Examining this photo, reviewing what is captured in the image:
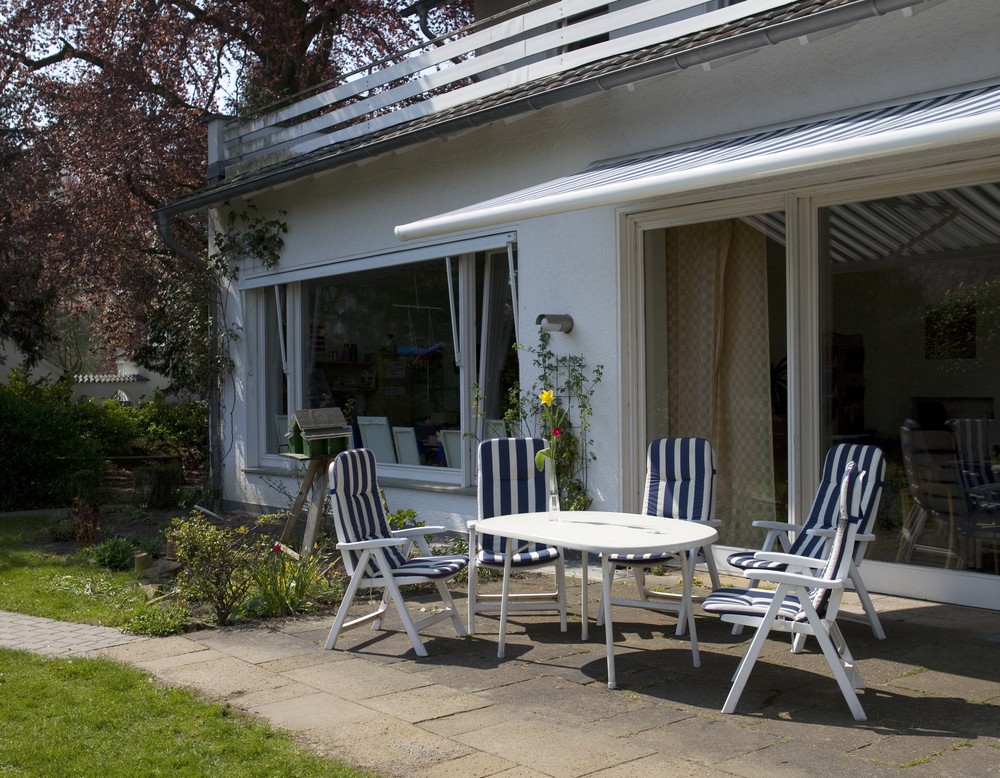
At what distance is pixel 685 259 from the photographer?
9.16 meters

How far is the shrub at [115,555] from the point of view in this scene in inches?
382

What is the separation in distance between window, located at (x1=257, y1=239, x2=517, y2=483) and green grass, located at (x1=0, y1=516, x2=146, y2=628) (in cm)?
369

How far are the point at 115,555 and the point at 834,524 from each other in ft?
21.9

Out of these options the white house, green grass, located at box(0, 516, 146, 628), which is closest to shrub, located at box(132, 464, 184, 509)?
green grass, located at box(0, 516, 146, 628)

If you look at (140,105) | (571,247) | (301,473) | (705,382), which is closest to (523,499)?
(705,382)

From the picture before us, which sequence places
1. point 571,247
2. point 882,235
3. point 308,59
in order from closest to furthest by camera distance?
point 882,235 → point 571,247 → point 308,59

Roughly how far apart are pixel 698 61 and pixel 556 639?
4471mm

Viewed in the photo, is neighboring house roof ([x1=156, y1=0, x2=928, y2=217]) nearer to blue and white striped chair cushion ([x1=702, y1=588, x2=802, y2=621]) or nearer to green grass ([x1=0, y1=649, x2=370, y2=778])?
blue and white striped chair cushion ([x1=702, y1=588, x2=802, y2=621])

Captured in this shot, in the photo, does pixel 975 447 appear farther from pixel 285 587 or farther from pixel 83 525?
pixel 83 525

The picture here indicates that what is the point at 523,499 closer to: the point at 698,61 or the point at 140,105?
the point at 698,61

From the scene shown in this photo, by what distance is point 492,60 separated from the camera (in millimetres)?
10539

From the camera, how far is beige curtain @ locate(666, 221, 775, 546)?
8625mm

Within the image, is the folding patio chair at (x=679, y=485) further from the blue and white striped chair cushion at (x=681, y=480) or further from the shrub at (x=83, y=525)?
the shrub at (x=83, y=525)

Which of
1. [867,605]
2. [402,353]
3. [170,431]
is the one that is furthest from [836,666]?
[170,431]
